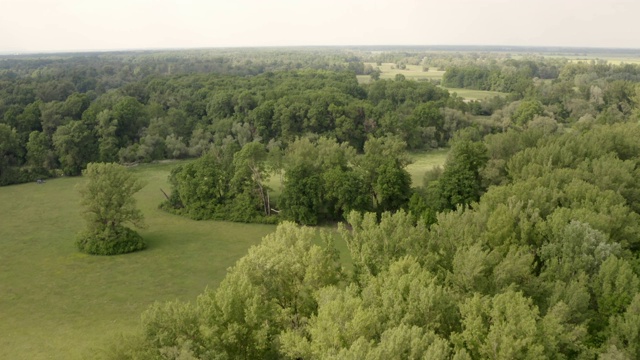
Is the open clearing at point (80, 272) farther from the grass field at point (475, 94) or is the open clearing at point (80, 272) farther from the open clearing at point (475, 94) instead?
the grass field at point (475, 94)

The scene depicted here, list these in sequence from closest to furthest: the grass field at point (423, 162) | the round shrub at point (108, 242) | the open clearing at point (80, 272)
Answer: the open clearing at point (80, 272)
the round shrub at point (108, 242)
the grass field at point (423, 162)

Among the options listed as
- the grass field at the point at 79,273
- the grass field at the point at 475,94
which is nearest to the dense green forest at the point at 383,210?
the grass field at the point at 79,273

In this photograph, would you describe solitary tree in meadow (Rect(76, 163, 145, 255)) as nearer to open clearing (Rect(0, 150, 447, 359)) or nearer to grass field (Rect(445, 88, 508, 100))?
open clearing (Rect(0, 150, 447, 359))

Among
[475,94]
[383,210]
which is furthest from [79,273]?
[475,94]

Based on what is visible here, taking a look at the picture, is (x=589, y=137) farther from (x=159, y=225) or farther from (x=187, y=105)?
(x=187, y=105)

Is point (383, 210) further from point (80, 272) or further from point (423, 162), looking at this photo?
point (423, 162)

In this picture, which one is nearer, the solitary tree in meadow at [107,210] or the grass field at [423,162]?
the solitary tree in meadow at [107,210]

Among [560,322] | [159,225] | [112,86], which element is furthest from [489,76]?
[560,322]

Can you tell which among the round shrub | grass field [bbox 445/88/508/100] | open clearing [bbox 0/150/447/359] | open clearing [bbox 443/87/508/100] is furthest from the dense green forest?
grass field [bbox 445/88/508/100]
